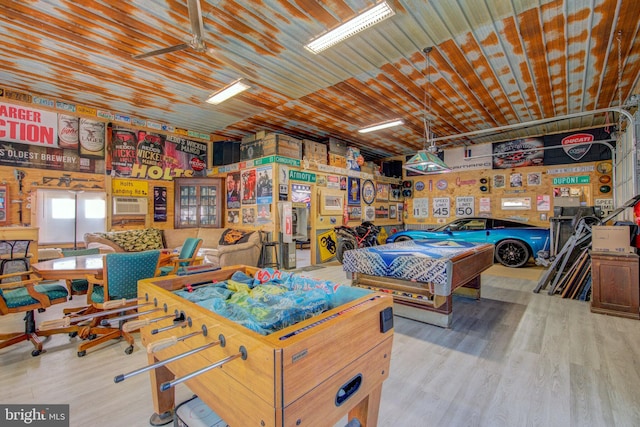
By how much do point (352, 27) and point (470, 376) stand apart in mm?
3628

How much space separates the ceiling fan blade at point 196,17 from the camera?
2559mm

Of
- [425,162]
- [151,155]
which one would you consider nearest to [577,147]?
[425,162]

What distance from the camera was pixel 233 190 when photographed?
7.45 m

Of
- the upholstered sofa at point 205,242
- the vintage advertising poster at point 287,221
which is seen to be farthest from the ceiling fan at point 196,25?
the vintage advertising poster at point 287,221

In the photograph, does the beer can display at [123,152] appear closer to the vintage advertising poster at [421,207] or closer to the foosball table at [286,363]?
the foosball table at [286,363]

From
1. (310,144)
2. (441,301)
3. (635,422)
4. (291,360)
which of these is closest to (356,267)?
(441,301)

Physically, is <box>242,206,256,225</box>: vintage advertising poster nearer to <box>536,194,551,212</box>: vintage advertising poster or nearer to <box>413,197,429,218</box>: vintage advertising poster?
<box>413,197,429,218</box>: vintage advertising poster

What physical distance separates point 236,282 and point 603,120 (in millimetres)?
9078

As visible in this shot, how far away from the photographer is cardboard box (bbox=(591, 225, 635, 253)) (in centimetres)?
347

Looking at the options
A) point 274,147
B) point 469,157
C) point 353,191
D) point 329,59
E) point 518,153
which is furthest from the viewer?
point 469,157

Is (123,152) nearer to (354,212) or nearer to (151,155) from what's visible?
(151,155)

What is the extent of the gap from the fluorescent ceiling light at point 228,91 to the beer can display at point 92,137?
2778mm

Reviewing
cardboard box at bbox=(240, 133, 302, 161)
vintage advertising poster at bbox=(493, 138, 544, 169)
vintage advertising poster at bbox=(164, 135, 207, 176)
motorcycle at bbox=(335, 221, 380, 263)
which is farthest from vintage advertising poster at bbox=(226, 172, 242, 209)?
vintage advertising poster at bbox=(493, 138, 544, 169)

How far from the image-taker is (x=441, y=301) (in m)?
3.06
